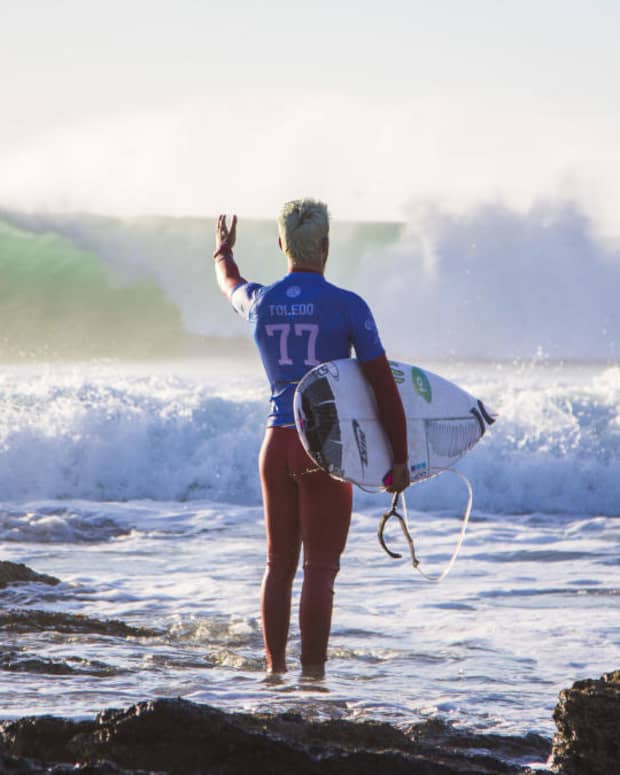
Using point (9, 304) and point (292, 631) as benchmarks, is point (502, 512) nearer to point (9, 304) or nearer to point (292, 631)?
point (292, 631)

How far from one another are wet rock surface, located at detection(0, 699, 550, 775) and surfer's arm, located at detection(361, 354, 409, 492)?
3.42 ft

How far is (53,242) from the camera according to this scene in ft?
113

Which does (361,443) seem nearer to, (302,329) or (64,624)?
(302,329)

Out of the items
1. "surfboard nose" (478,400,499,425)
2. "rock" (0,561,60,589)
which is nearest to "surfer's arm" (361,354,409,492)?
"surfboard nose" (478,400,499,425)

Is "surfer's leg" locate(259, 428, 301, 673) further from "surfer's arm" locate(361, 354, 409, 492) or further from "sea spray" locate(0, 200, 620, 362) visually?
"sea spray" locate(0, 200, 620, 362)

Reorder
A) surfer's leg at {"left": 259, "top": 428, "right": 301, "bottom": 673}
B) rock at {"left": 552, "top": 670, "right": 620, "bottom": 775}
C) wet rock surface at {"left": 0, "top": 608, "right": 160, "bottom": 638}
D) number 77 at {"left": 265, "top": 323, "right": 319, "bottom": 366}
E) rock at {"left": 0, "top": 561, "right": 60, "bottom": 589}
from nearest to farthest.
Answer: rock at {"left": 552, "top": 670, "right": 620, "bottom": 775}, number 77 at {"left": 265, "top": 323, "right": 319, "bottom": 366}, surfer's leg at {"left": 259, "top": 428, "right": 301, "bottom": 673}, wet rock surface at {"left": 0, "top": 608, "right": 160, "bottom": 638}, rock at {"left": 0, "top": 561, "right": 60, "bottom": 589}

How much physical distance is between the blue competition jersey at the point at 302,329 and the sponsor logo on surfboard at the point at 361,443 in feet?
0.75

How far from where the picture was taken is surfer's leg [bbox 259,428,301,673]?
13.9 feet

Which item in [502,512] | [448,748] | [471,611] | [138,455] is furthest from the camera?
→ [138,455]

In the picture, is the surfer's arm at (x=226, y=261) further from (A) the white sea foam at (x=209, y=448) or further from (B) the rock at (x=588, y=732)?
(A) the white sea foam at (x=209, y=448)

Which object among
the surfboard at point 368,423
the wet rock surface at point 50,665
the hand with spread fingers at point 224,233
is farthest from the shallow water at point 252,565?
the hand with spread fingers at point 224,233

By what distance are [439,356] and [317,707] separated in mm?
29786

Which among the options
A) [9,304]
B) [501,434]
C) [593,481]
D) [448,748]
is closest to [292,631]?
[448,748]

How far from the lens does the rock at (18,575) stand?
6.61 metres
